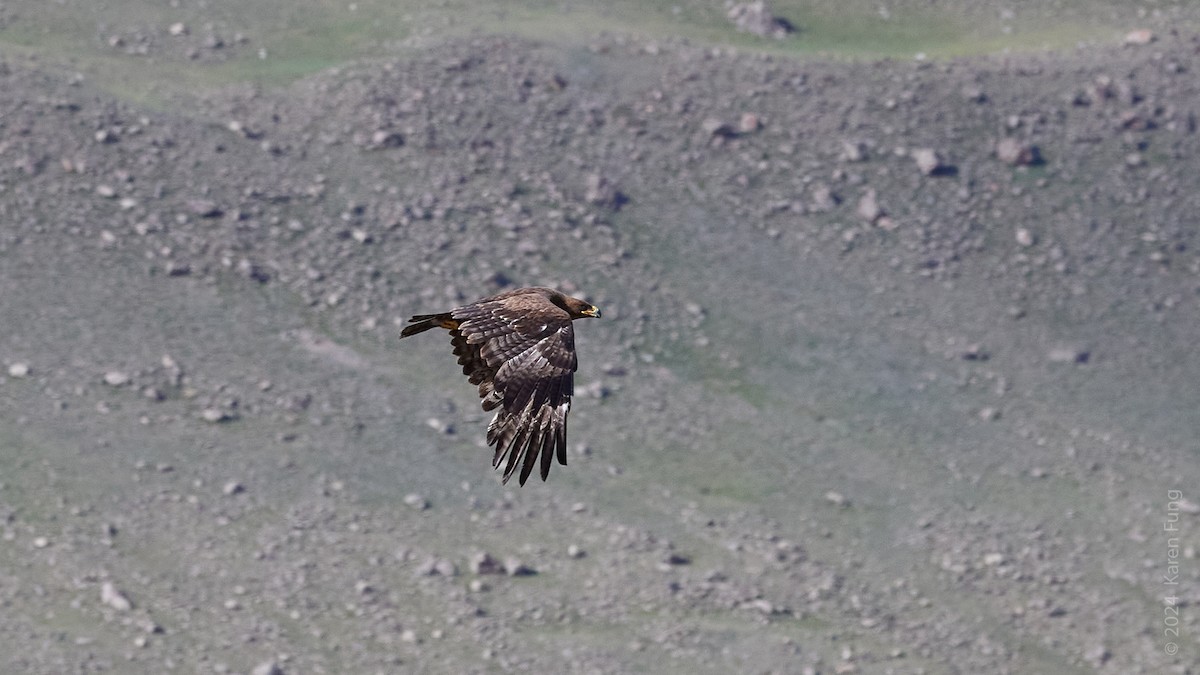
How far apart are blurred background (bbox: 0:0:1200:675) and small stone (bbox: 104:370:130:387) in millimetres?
86

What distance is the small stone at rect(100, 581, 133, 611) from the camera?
3809 cm

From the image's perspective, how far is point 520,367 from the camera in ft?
60.2

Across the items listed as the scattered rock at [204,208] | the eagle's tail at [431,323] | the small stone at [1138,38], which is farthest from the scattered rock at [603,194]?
the eagle's tail at [431,323]

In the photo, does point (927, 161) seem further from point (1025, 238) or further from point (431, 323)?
point (431, 323)

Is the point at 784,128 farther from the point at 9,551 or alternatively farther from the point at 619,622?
the point at 9,551

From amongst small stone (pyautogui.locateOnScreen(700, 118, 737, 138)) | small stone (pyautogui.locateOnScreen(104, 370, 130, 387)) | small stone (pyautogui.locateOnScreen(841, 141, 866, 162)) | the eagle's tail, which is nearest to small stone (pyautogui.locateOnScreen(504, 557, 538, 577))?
small stone (pyautogui.locateOnScreen(104, 370, 130, 387))

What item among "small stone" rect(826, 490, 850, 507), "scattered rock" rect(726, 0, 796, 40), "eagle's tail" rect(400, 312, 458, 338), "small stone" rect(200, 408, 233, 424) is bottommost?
"small stone" rect(200, 408, 233, 424)

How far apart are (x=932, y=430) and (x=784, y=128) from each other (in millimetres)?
11175

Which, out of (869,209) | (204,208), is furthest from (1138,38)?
(204,208)

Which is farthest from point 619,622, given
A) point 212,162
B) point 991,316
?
point 212,162

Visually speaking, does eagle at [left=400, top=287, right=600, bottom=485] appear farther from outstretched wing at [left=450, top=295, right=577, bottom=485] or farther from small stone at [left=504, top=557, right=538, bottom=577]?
small stone at [left=504, top=557, right=538, bottom=577]

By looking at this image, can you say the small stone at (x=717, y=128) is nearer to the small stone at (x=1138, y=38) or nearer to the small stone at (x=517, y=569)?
the small stone at (x=1138, y=38)

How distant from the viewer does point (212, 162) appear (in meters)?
49.5

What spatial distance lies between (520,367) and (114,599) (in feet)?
74.0
